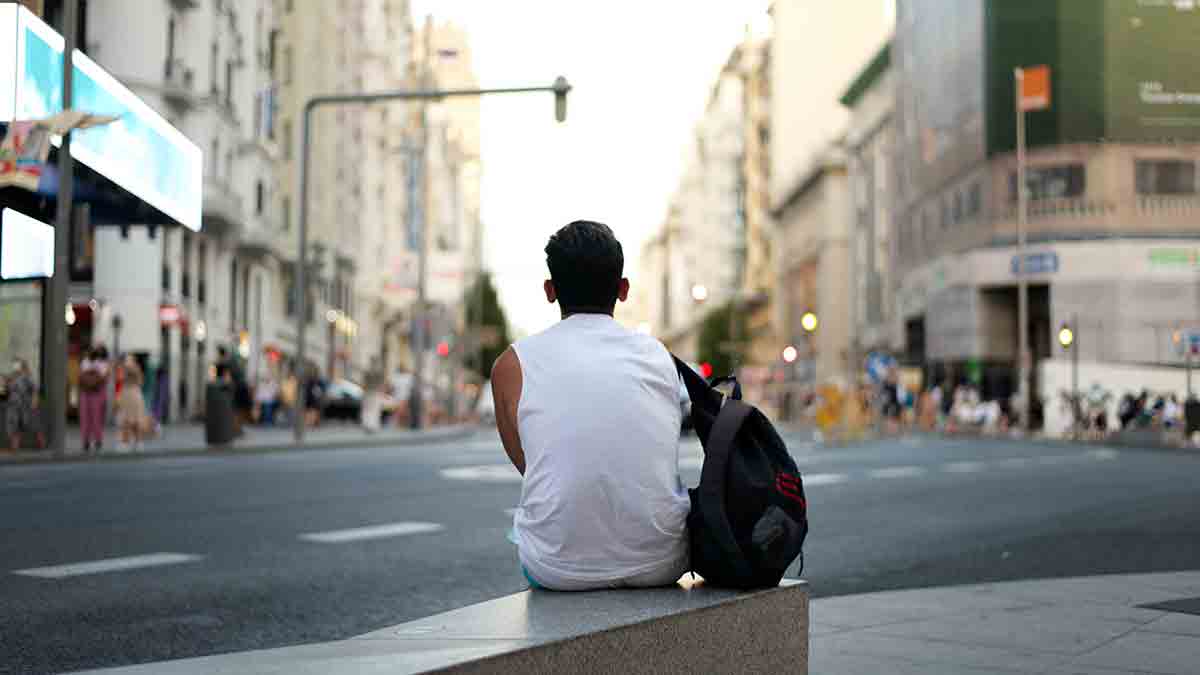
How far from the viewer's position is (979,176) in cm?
5978

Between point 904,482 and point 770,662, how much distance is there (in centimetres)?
1450

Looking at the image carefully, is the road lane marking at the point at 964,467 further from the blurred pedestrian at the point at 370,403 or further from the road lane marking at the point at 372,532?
the blurred pedestrian at the point at 370,403

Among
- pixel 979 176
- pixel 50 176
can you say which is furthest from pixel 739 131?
pixel 50 176

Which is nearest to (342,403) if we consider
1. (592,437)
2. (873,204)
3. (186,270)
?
(186,270)

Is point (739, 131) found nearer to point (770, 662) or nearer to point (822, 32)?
point (822, 32)

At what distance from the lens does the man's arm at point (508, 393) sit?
450 centimetres

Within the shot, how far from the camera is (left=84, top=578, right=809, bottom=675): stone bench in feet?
11.0

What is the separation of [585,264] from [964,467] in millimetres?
19026

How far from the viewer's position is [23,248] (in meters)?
23.2

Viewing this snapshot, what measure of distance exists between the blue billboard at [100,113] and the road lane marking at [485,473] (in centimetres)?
676

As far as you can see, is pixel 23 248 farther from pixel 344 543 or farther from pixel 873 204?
pixel 873 204

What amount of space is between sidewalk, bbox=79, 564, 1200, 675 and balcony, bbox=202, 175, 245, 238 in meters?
39.1

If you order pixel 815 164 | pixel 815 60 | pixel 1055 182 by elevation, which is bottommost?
pixel 1055 182

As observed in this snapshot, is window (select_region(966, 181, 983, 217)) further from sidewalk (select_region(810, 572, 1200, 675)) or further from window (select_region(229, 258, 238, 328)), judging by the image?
sidewalk (select_region(810, 572, 1200, 675))
